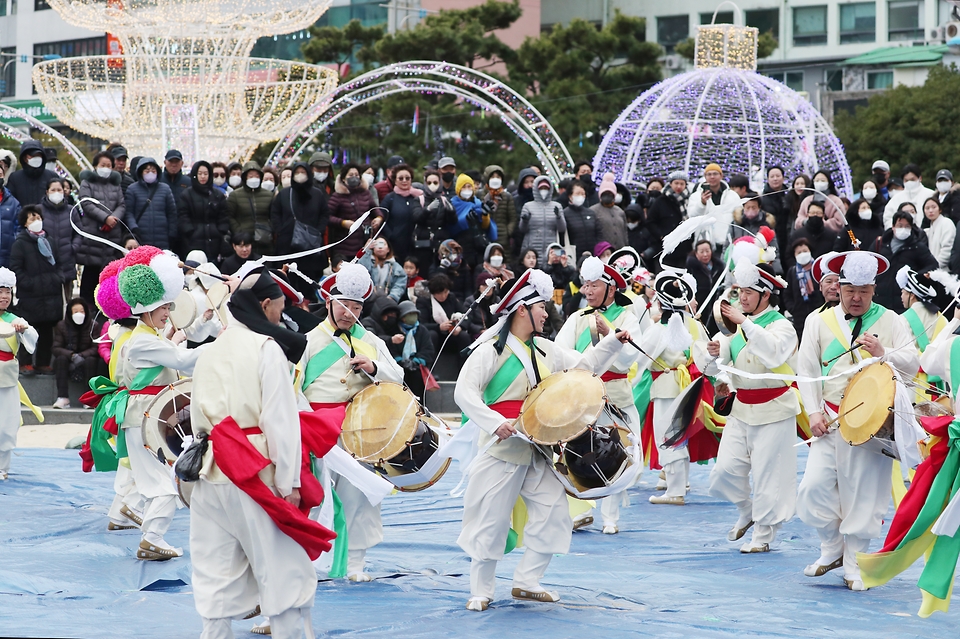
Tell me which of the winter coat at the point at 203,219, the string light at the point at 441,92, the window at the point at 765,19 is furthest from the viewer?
the window at the point at 765,19

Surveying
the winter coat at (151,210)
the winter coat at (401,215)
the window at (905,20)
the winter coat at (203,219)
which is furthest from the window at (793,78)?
the winter coat at (151,210)

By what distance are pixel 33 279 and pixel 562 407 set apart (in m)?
7.91

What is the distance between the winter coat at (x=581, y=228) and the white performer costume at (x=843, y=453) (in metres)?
6.91

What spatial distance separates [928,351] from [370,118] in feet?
79.5

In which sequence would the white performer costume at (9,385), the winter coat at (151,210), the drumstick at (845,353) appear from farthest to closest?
the winter coat at (151,210) → the white performer costume at (9,385) → the drumstick at (845,353)

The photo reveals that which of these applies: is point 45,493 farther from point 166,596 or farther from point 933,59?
point 933,59

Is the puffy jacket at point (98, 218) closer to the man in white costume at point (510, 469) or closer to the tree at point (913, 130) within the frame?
the man in white costume at point (510, 469)

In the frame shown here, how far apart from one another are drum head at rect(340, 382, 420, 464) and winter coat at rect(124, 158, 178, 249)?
21.4 feet

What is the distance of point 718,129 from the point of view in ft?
63.6

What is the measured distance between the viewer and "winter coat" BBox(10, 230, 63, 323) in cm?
1273

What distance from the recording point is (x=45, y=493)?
9.97m

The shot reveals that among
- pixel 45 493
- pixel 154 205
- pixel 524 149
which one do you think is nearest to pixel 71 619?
pixel 45 493

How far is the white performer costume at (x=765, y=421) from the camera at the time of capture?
7949mm

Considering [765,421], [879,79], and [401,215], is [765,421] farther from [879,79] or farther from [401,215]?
[879,79]
